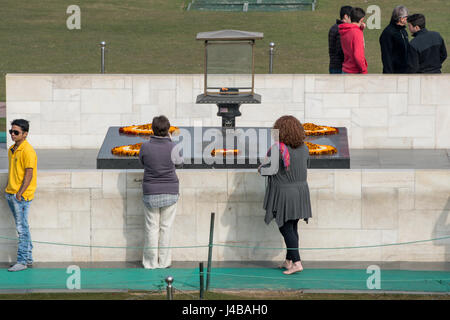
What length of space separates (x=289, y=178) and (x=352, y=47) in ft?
24.2

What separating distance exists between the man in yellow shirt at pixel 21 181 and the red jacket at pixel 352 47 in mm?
8032

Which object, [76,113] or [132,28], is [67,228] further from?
[132,28]

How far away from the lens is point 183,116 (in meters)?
19.7

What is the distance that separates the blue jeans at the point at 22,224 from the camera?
12.5 m

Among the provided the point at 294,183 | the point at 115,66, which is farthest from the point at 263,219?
the point at 115,66

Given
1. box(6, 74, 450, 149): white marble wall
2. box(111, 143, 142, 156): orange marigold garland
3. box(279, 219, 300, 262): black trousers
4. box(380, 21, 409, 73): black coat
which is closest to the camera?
box(279, 219, 300, 262): black trousers

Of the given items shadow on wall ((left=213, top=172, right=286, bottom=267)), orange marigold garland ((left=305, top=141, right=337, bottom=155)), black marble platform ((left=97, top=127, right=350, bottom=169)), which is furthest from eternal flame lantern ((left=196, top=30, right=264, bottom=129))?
shadow on wall ((left=213, top=172, right=286, bottom=267))

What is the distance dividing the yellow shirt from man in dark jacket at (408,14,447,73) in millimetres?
8846

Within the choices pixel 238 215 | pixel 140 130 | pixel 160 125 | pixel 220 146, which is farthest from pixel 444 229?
pixel 140 130

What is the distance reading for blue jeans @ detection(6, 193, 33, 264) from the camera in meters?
12.5

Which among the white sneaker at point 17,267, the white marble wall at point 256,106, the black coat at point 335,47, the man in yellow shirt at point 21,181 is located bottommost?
the white sneaker at point 17,267

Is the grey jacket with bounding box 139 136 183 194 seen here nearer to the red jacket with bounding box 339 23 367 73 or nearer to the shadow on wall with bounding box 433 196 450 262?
the shadow on wall with bounding box 433 196 450 262

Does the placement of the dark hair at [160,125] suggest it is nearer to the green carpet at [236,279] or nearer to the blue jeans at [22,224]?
the green carpet at [236,279]

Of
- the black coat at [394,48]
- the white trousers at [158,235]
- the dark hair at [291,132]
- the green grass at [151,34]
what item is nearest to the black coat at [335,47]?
the black coat at [394,48]
